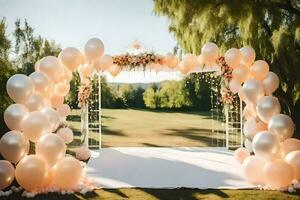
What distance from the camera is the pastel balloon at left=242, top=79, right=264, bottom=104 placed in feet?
25.3

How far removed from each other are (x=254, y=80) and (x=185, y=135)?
22.6 ft

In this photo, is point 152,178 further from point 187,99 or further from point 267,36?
point 187,99

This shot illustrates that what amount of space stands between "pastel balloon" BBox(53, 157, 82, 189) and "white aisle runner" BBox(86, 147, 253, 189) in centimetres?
62

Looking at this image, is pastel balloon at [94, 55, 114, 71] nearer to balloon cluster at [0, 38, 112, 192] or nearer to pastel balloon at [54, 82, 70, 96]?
pastel balloon at [54, 82, 70, 96]

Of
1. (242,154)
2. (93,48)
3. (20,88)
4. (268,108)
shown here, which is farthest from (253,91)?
(20,88)

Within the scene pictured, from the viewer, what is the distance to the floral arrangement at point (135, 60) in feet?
32.5

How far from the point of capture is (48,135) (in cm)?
659

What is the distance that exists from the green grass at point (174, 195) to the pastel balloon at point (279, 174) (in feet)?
0.56

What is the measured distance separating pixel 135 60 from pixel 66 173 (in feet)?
14.2

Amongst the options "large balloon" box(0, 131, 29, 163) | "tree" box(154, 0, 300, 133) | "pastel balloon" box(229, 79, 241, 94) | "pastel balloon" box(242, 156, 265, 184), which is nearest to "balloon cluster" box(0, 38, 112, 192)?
"large balloon" box(0, 131, 29, 163)

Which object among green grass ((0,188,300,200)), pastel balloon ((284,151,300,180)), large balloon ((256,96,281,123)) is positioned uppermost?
large balloon ((256,96,281,123))

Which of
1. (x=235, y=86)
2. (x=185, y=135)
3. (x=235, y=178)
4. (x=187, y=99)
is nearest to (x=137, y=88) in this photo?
(x=187, y=99)

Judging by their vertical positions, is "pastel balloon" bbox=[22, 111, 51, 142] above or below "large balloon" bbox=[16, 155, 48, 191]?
above

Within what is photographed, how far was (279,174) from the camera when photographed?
21.0 ft
